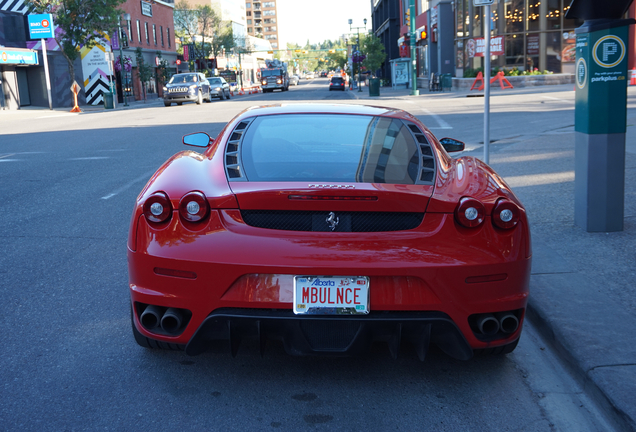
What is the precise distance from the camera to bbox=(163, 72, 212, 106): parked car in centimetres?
3738

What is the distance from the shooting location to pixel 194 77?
128 ft

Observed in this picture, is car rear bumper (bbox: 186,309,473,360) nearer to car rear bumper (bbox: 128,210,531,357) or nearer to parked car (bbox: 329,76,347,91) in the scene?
car rear bumper (bbox: 128,210,531,357)

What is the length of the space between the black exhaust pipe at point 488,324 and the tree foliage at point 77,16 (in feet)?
129

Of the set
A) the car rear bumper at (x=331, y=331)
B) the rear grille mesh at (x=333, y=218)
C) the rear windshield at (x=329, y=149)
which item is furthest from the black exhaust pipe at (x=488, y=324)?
the rear windshield at (x=329, y=149)

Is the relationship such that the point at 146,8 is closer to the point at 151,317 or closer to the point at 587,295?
the point at 587,295

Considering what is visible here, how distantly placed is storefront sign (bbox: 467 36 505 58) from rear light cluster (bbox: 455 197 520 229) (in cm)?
3682

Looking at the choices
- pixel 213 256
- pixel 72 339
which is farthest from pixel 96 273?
pixel 213 256

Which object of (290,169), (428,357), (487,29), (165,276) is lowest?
(428,357)

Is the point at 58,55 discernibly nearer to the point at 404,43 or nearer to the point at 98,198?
the point at 404,43

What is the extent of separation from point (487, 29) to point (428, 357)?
5.90 m

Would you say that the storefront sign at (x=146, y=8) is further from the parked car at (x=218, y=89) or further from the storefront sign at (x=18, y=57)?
the storefront sign at (x=18, y=57)

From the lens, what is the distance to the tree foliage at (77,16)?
3809cm

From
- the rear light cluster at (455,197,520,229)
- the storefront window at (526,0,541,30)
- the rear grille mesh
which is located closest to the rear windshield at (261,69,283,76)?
the storefront window at (526,0,541,30)

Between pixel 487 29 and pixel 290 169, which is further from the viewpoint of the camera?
pixel 487 29
